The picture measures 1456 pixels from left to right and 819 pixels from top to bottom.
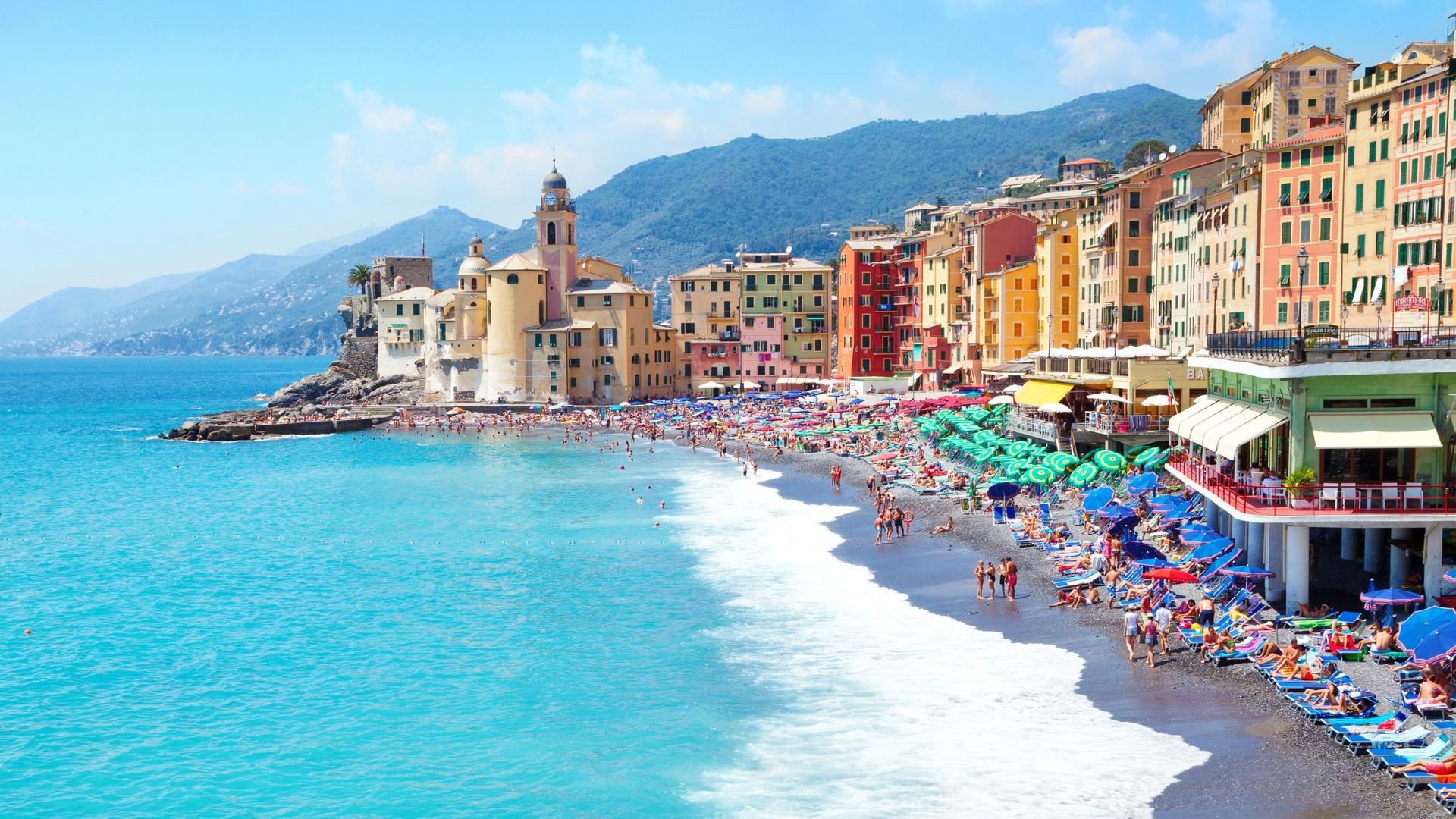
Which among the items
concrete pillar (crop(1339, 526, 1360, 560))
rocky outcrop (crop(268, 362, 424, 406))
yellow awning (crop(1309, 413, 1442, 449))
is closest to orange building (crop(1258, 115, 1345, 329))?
concrete pillar (crop(1339, 526, 1360, 560))

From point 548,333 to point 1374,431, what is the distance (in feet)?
297

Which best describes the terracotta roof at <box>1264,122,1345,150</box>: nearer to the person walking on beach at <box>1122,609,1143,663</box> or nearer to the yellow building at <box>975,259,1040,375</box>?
the person walking on beach at <box>1122,609,1143,663</box>

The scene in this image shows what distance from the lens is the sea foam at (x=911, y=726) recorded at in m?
23.0

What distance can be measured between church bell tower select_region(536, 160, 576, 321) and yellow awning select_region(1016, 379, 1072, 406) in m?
64.0

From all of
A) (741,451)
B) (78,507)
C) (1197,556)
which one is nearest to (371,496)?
(78,507)

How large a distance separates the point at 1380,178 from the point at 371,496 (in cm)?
5257

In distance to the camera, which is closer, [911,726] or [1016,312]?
[911,726]

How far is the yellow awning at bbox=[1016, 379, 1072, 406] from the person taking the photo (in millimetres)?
57500

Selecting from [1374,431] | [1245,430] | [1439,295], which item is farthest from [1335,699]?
[1439,295]

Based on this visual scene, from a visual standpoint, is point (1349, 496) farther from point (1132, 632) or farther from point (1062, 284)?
point (1062, 284)

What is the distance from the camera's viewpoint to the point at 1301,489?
28.8 metres

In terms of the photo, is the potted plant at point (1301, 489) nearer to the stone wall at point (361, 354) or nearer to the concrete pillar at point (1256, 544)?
the concrete pillar at point (1256, 544)

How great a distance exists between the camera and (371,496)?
6950cm

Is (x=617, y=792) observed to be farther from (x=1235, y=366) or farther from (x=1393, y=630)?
(x=1235, y=366)
